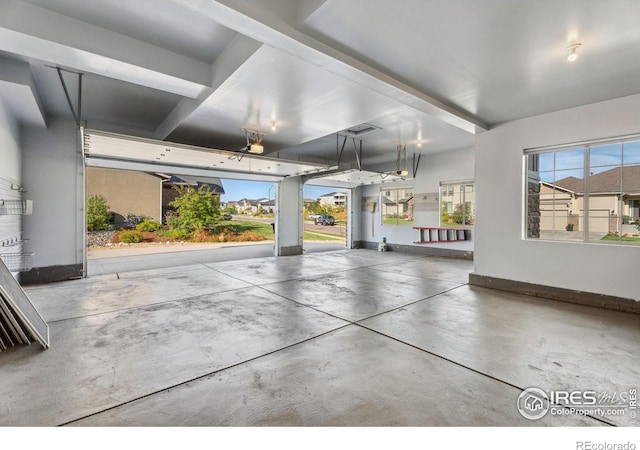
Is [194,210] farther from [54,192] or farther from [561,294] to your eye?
[561,294]

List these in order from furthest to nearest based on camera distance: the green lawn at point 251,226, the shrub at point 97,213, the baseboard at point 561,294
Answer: the green lawn at point 251,226, the shrub at point 97,213, the baseboard at point 561,294

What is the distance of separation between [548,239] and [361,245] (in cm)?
787

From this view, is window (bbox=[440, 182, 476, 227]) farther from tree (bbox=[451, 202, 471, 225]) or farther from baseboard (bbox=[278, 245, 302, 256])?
baseboard (bbox=[278, 245, 302, 256])

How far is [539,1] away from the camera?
232cm

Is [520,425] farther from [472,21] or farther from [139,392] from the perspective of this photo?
[472,21]

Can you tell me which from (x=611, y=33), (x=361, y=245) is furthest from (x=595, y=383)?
(x=361, y=245)

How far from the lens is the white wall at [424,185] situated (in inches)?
356

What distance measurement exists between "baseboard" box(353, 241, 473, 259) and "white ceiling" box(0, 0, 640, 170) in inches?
193

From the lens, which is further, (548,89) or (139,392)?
(548,89)

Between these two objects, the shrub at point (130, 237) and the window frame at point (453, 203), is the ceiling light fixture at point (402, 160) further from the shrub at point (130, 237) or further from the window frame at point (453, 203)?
the shrub at point (130, 237)

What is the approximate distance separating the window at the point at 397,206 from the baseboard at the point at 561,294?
17.4ft

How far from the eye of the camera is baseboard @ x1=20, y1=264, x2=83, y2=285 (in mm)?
5668

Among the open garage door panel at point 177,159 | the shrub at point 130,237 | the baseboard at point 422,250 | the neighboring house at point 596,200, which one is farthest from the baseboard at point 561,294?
the shrub at point 130,237

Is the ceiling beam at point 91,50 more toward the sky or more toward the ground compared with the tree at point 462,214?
more toward the sky
